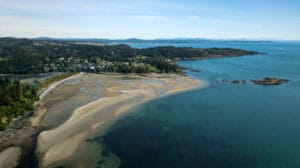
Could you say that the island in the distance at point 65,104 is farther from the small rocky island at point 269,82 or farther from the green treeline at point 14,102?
the small rocky island at point 269,82

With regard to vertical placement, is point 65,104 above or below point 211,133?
below

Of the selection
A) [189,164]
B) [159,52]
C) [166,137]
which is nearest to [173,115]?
[166,137]

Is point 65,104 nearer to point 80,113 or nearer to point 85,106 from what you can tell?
point 85,106

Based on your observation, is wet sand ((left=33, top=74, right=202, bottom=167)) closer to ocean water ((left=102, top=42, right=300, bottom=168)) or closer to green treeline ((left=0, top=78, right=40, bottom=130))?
green treeline ((left=0, top=78, right=40, bottom=130))

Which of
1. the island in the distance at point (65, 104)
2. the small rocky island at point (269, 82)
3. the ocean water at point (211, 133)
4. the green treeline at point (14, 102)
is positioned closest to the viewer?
the ocean water at point (211, 133)

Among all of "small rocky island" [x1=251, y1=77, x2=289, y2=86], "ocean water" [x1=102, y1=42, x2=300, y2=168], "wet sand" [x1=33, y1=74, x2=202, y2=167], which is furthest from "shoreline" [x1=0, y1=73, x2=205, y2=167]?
"small rocky island" [x1=251, y1=77, x2=289, y2=86]

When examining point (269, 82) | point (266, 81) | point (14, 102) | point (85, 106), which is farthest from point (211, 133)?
point (266, 81)

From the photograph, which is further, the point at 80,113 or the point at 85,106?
the point at 85,106

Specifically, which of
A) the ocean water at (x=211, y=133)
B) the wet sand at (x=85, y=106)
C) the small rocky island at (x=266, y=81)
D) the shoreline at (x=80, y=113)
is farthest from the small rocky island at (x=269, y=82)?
the wet sand at (x=85, y=106)
